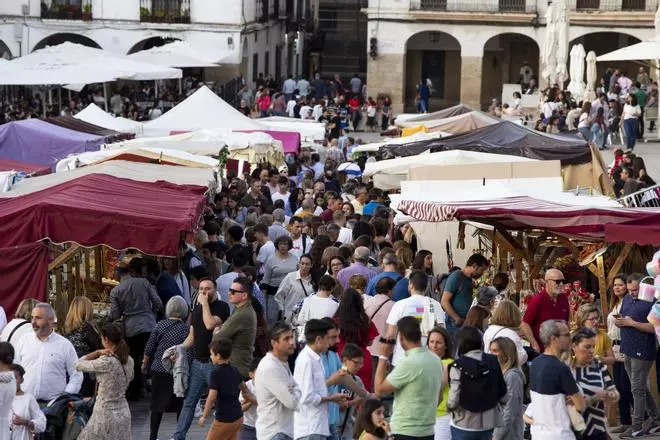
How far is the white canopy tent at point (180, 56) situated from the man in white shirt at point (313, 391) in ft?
94.3

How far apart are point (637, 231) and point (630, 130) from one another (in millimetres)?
19613

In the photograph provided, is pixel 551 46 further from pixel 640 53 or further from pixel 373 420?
pixel 373 420

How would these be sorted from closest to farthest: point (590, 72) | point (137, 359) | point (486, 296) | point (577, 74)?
1. point (486, 296)
2. point (137, 359)
3. point (577, 74)
4. point (590, 72)

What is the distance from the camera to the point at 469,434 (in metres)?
9.55

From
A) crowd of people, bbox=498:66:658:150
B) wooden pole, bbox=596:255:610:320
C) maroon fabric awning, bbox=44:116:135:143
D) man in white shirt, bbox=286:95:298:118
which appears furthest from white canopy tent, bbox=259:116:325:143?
wooden pole, bbox=596:255:610:320

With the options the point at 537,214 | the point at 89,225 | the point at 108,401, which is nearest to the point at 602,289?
the point at 537,214

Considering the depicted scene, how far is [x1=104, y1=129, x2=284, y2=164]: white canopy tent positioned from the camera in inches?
835

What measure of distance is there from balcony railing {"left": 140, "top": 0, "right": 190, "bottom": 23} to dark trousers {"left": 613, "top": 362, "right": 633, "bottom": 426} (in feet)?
110

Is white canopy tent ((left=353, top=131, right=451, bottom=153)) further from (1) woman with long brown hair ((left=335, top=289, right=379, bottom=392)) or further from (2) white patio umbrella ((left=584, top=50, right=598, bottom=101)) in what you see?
(2) white patio umbrella ((left=584, top=50, right=598, bottom=101))

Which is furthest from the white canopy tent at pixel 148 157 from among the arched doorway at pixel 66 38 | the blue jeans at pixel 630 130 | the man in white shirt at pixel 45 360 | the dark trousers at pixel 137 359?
the arched doorway at pixel 66 38

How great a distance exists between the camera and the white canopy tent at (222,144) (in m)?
21.2

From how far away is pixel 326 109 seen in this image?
39156 millimetres

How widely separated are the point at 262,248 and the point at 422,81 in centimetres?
3326

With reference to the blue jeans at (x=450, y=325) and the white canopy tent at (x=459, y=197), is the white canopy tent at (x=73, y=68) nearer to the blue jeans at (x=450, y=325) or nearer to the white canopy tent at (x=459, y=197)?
the white canopy tent at (x=459, y=197)
